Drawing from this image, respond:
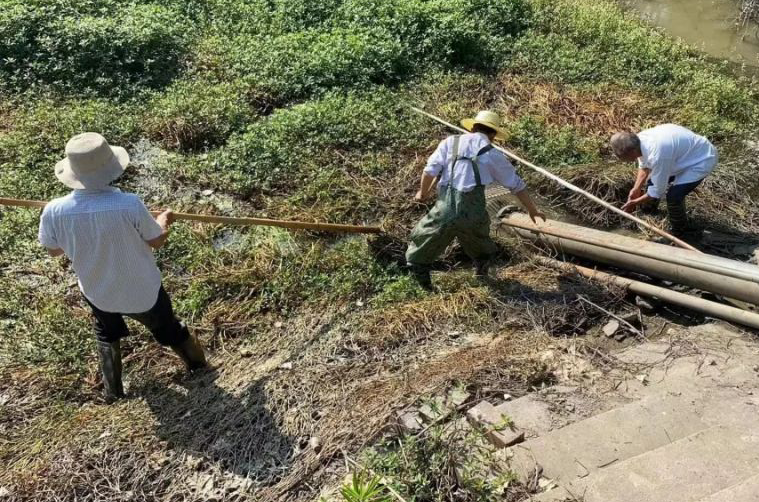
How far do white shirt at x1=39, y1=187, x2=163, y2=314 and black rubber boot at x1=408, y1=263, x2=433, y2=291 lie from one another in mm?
2231

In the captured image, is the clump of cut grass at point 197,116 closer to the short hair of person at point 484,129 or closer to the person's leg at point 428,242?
the person's leg at point 428,242

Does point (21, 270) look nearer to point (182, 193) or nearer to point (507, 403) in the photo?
point (182, 193)

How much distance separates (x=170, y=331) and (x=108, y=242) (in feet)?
2.70

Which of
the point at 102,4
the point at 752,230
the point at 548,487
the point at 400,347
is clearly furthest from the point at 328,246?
the point at 102,4

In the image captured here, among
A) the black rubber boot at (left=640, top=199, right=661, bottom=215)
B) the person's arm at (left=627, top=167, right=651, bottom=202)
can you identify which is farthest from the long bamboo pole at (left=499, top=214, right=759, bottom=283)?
the black rubber boot at (left=640, top=199, right=661, bottom=215)

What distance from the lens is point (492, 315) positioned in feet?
16.6

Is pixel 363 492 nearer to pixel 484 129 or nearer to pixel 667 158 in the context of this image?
pixel 484 129

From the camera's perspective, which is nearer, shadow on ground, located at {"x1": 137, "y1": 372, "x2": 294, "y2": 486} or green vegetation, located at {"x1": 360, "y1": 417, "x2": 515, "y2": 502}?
green vegetation, located at {"x1": 360, "y1": 417, "x2": 515, "y2": 502}

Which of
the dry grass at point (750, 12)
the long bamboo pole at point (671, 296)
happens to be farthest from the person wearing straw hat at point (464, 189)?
the dry grass at point (750, 12)

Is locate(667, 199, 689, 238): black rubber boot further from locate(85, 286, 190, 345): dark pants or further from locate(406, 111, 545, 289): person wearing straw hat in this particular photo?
locate(85, 286, 190, 345): dark pants

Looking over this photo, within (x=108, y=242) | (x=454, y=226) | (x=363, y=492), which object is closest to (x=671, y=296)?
(x=454, y=226)

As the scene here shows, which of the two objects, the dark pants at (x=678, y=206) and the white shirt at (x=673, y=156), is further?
the dark pants at (x=678, y=206)

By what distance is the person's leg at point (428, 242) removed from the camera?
5191 mm

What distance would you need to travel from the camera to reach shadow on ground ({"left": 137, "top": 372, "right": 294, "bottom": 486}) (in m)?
3.78
